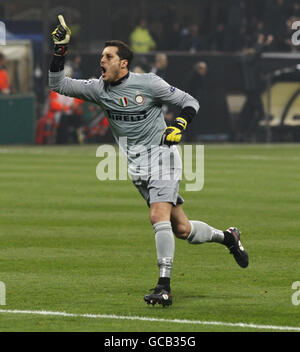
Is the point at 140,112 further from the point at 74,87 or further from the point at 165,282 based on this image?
the point at 165,282

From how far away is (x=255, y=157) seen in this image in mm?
27266

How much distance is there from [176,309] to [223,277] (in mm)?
1693

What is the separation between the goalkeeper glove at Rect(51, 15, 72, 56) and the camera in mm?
9625

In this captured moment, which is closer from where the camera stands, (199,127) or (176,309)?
(176,309)

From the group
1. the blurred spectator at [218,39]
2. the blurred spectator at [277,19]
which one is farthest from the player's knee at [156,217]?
the blurred spectator at [218,39]

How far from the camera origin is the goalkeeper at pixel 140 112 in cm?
960

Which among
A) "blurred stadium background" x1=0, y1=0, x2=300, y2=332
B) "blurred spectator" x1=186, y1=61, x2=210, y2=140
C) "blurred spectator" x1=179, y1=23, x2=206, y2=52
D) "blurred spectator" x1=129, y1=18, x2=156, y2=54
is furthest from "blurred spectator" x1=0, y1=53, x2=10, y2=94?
"blurred spectator" x1=179, y1=23, x2=206, y2=52

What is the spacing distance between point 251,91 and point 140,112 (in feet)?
76.7

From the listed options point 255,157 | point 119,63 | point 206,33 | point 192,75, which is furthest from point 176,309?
point 206,33

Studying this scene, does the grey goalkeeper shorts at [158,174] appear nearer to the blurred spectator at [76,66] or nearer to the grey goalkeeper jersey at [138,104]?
the grey goalkeeper jersey at [138,104]

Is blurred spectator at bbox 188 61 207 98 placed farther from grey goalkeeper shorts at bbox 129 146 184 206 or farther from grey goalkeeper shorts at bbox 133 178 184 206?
grey goalkeeper shorts at bbox 133 178 184 206

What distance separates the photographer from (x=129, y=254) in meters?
12.1
